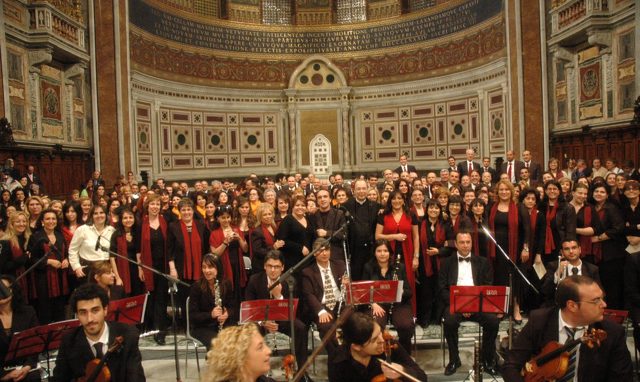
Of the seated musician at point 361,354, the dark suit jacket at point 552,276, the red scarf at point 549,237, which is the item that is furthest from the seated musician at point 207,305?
the red scarf at point 549,237

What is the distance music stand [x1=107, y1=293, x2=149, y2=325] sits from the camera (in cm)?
588

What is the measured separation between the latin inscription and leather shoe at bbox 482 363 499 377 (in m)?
16.7

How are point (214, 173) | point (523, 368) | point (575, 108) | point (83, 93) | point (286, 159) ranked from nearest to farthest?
point (523, 368) → point (575, 108) → point (83, 93) → point (214, 173) → point (286, 159)

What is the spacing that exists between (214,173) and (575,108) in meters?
14.9

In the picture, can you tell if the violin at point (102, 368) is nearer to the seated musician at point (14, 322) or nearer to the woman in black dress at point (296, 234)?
the seated musician at point (14, 322)

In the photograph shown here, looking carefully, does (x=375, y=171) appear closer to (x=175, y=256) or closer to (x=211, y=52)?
(x=211, y=52)

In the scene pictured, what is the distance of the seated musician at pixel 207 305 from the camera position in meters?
6.64

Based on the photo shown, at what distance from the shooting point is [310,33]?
90.5 ft

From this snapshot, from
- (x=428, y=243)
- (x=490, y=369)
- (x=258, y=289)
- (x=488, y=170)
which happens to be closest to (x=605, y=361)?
(x=490, y=369)

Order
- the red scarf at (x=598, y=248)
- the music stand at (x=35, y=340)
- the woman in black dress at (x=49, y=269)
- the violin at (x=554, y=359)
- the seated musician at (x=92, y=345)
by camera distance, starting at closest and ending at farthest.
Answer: the violin at (x=554, y=359)
the seated musician at (x=92, y=345)
the music stand at (x=35, y=340)
the woman in black dress at (x=49, y=269)
the red scarf at (x=598, y=248)

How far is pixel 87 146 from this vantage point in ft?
60.8

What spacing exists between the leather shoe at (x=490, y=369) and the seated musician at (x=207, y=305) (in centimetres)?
297

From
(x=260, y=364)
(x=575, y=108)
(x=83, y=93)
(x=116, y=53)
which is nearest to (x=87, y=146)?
(x=83, y=93)

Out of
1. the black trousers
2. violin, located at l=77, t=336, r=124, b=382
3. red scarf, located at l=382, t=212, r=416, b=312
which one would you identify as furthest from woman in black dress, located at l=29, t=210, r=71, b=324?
the black trousers
